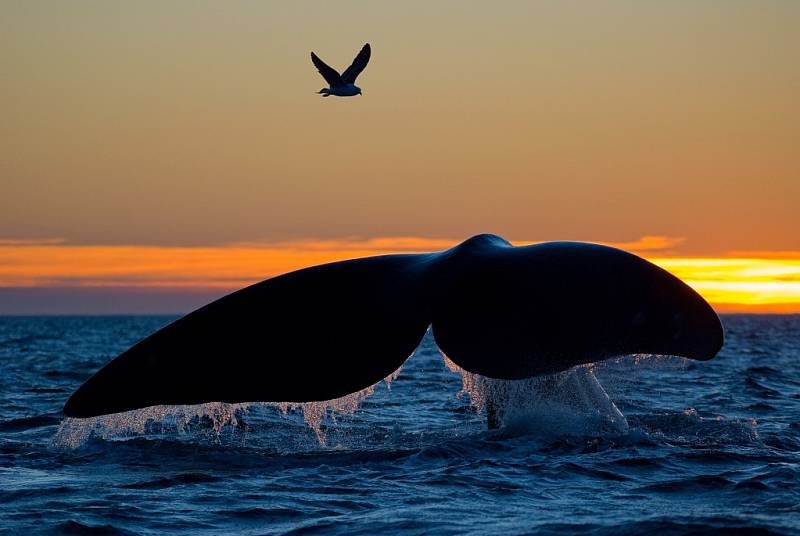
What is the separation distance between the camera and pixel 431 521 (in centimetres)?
667

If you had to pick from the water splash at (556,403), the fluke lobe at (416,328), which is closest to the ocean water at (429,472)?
the water splash at (556,403)

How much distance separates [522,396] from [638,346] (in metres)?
2.78

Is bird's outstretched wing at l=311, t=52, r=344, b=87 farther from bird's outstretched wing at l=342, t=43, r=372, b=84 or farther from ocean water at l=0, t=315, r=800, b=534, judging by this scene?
ocean water at l=0, t=315, r=800, b=534

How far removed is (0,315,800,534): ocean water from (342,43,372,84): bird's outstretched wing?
662 centimetres

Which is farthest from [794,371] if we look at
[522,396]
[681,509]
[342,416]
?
[681,509]

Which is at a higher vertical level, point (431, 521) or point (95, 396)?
point (95, 396)

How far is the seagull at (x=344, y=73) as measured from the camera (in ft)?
55.3

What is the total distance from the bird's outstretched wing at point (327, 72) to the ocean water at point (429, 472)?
6.59 m

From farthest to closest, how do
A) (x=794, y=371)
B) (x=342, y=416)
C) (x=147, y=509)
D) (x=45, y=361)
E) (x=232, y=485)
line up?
(x=45, y=361)
(x=794, y=371)
(x=342, y=416)
(x=232, y=485)
(x=147, y=509)

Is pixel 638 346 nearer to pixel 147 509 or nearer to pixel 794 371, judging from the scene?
pixel 147 509

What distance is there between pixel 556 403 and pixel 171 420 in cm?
429

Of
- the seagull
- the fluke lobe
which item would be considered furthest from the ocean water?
the seagull

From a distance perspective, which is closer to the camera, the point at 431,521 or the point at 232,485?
the point at 431,521

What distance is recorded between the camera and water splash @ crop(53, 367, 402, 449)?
301 inches
